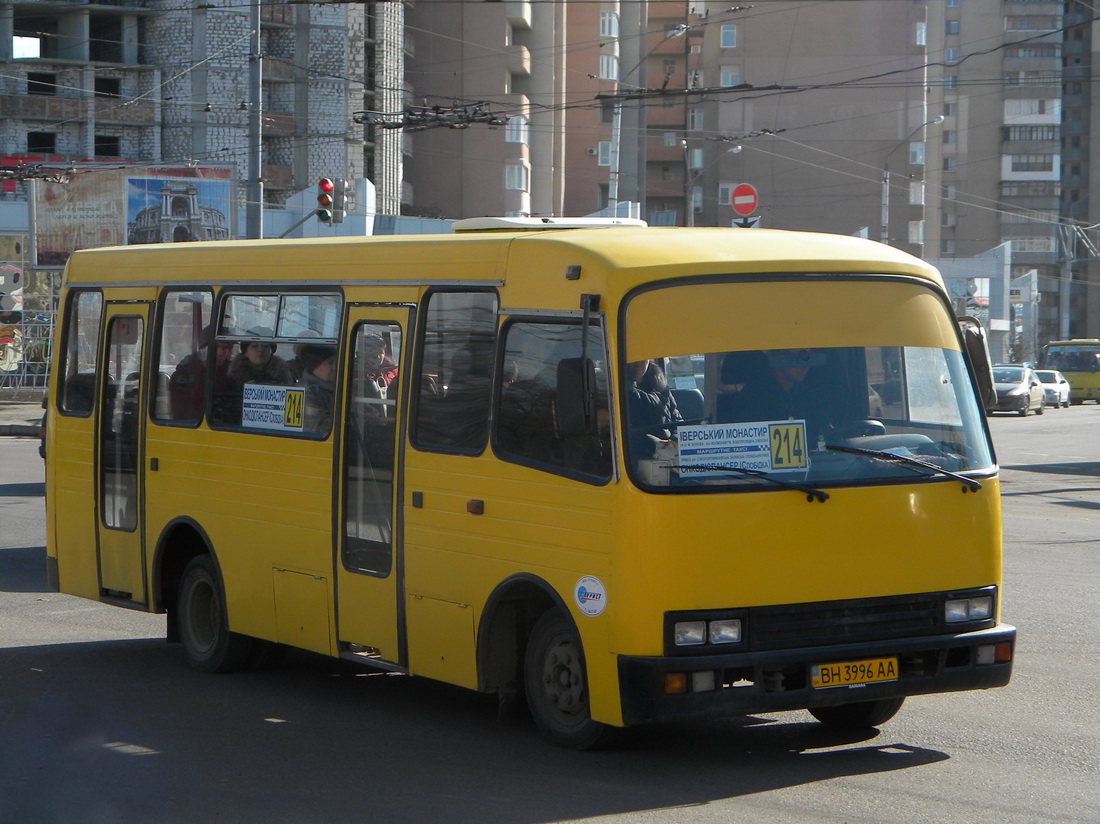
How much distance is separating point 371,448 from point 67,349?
3.80 meters

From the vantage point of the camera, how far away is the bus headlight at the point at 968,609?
671 centimetres

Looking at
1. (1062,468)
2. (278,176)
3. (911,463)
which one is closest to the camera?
(911,463)

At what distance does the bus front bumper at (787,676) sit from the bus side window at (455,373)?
151 centimetres

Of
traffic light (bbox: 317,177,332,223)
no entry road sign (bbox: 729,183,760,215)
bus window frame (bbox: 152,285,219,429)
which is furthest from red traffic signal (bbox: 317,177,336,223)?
bus window frame (bbox: 152,285,219,429)

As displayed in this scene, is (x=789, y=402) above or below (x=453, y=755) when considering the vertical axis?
above

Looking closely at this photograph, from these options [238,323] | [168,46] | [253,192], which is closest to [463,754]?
[238,323]

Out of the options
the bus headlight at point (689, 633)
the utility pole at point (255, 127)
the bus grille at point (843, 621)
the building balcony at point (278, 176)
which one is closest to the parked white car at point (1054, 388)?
the utility pole at point (255, 127)

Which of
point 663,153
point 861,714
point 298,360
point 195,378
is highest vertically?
point 663,153

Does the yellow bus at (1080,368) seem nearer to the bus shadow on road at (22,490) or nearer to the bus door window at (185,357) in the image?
the bus shadow on road at (22,490)

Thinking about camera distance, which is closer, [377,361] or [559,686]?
[559,686]

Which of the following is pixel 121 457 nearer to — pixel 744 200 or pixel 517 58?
pixel 744 200

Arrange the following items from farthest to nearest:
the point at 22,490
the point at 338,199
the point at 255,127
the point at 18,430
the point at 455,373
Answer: the point at 18,430 < the point at 338,199 < the point at 255,127 < the point at 22,490 < the point at 455,373

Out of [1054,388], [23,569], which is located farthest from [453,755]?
[1054,388]

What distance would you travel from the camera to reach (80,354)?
10617 millimetres
